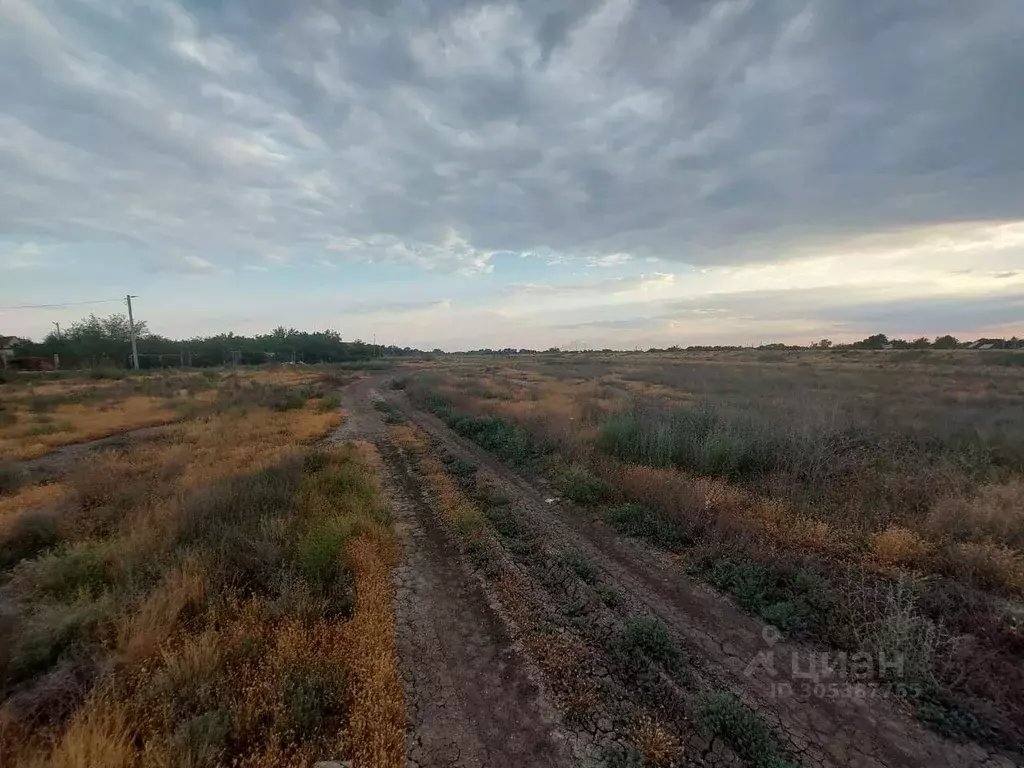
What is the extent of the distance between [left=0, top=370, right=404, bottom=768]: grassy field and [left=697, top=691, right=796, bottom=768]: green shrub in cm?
254

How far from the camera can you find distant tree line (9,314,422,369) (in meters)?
52.9

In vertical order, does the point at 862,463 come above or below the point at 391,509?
above

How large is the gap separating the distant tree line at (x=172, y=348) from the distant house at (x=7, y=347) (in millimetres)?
910

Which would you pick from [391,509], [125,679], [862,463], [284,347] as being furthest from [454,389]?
[284,347]

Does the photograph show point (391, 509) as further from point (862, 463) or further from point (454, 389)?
point (454, 389)

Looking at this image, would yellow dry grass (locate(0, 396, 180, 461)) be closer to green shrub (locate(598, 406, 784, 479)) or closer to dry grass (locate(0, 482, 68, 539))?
dry grass (locate(0, 482, 68, 539))

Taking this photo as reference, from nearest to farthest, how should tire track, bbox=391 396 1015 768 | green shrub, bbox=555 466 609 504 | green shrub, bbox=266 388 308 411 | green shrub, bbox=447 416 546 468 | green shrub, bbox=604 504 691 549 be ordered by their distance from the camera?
1. tire track, bbox=391 396 1015 768
2. green shrub, bbox=604 504 691 549
3. green shrub, bbox=555 466 609 504
4. green shrub, bbox=447 416 546 468
5. green shrub, bbox=266 388 308 411

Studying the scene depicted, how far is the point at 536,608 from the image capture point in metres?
5.34

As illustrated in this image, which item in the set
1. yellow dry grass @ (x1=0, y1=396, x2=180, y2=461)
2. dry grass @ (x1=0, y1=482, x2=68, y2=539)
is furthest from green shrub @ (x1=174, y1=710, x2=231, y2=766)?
yellow dry grass @ (x1=0, y1=396, x2=180, y2=461)

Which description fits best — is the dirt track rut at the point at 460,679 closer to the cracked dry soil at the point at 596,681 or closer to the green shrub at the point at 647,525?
the cracked dry soil at the point at 596,681

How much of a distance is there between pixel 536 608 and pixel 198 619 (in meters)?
3.81

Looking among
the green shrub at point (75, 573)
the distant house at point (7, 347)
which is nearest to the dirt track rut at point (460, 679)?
the green shrub at point (75, 573)

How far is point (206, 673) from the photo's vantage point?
405 cm

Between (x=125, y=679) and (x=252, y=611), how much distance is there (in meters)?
1.15
